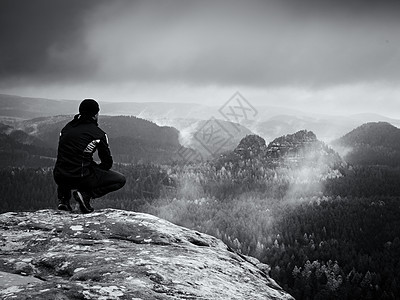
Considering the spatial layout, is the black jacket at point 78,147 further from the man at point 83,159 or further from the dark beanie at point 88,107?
the dark beanie at point 88,107

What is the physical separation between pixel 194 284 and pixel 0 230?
316 inches

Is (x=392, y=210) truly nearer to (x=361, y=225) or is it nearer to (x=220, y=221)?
(x=361, y=225)

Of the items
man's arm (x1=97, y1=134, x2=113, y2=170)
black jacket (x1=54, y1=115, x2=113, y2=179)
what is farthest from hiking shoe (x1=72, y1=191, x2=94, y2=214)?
man's arm (x1=97, y1=134, x2=113, y2=170)

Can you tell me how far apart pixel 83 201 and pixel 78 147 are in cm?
244

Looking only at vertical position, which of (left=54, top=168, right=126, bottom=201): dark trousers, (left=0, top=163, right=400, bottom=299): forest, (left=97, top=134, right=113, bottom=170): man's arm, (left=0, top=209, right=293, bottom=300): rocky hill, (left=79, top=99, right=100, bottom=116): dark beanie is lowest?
(left=0, top=163, right=400, bottom=299): forest

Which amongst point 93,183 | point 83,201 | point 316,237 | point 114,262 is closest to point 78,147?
point 93,183

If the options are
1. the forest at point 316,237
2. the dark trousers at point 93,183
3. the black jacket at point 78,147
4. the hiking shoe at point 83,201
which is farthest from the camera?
the forest at point 316,237

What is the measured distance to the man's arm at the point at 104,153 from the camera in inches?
542

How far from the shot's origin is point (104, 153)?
14.0 metres

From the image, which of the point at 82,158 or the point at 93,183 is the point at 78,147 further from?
the point at 93,183

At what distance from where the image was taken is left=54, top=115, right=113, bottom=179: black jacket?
13.3 meters

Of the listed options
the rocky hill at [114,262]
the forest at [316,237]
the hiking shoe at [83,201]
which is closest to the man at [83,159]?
the hiking shoe at [83,201]

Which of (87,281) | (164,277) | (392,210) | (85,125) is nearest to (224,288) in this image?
(164,277)

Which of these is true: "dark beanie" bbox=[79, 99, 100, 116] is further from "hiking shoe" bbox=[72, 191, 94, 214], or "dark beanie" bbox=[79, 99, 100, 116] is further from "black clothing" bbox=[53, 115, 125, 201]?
"hiking shoe" bbox=[72, 191, 94, 214]
